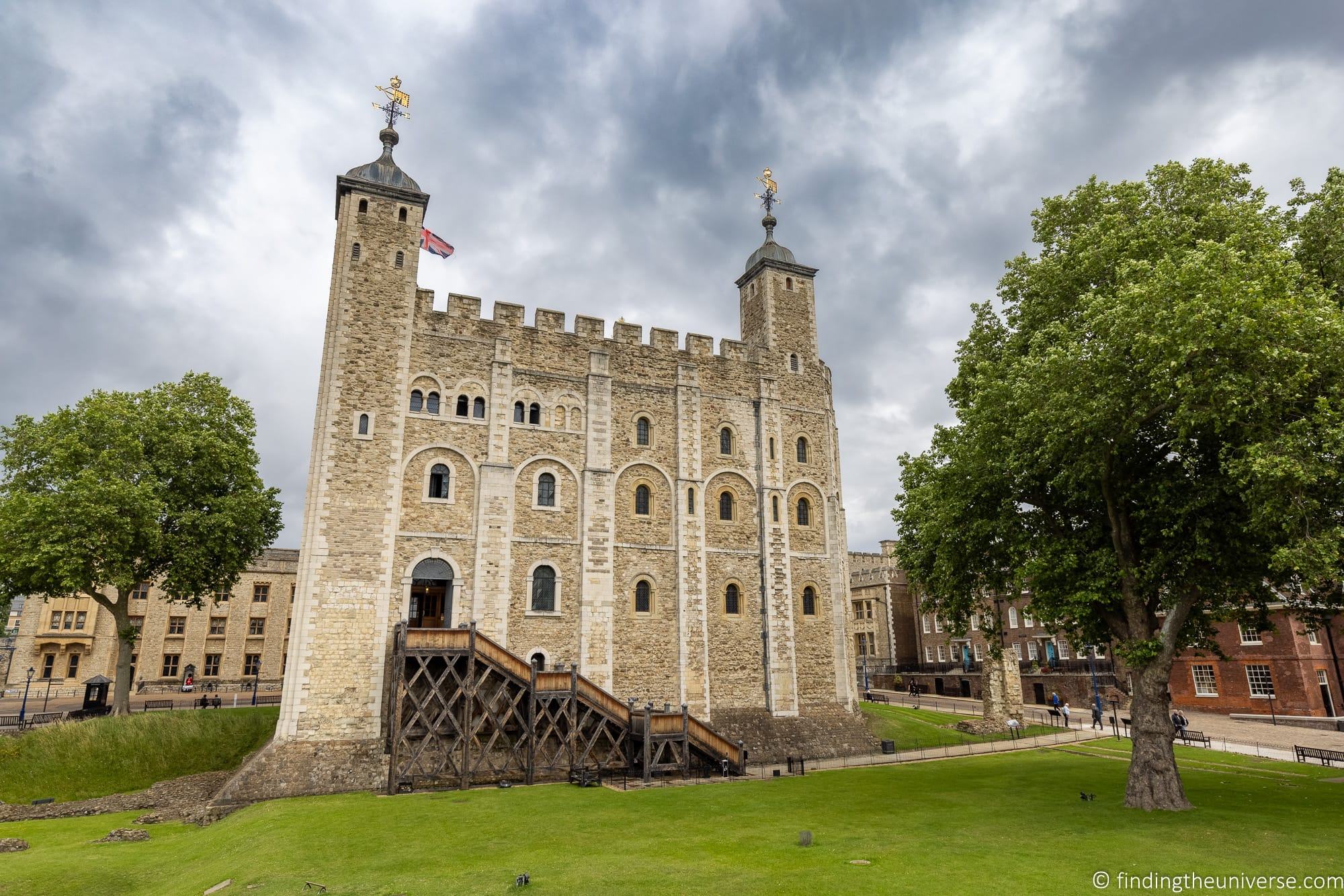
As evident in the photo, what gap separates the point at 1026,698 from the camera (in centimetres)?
4859

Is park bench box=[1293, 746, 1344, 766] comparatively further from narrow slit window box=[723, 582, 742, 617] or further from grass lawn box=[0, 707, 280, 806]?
grass lawn box=[0, 707, 280, 806]

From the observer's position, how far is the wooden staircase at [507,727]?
2223cm

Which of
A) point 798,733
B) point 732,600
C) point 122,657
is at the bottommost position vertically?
point 798,733

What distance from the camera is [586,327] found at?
30.2m

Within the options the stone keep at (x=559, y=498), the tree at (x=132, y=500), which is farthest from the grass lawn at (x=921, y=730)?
the tree at (x=132, y=500)

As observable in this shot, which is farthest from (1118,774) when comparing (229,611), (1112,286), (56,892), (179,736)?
(229,611)

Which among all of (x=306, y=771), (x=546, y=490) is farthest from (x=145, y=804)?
(x=546, y=490)

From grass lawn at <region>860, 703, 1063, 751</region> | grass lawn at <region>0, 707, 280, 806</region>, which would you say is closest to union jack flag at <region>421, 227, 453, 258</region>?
grass lawn at <region>0, 707, 280, 806</region>

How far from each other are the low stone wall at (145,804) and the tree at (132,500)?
6209 mm

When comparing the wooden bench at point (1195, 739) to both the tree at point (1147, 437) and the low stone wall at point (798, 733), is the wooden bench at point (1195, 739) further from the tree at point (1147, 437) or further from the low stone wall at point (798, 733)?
the tree at point (1147, 437)

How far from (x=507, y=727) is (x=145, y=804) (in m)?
10.1

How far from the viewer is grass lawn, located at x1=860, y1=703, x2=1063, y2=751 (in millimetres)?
31484

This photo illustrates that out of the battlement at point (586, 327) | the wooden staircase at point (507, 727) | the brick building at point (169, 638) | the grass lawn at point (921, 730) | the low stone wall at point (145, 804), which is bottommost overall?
the low stone wall at point (145, 804)

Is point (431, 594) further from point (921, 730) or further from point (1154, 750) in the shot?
point (921, 730)
